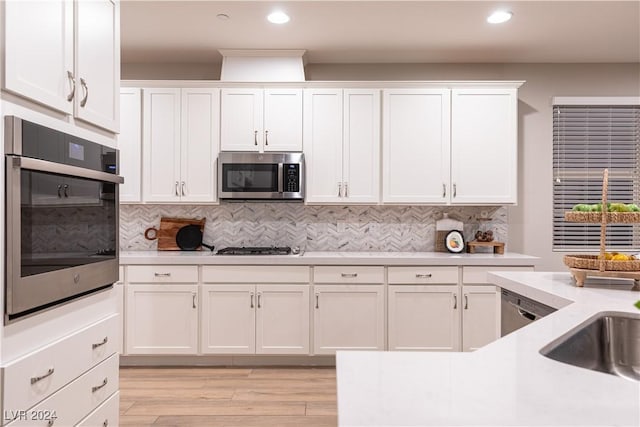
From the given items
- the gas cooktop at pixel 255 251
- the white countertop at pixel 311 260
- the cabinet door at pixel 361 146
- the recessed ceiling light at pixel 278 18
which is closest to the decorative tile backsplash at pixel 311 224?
the gas cooktop at pixel 255 251

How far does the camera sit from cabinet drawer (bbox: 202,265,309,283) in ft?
11.2

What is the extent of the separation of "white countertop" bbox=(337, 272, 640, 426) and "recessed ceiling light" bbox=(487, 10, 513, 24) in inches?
100

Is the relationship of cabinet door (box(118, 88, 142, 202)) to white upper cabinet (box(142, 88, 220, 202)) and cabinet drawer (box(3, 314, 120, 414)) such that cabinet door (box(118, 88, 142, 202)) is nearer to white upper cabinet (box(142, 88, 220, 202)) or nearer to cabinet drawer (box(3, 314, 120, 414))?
white upper cabinet (box(142, 88, 220, 202))

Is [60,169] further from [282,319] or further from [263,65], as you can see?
[263,65]

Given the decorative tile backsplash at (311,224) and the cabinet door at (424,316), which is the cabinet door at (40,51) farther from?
the cabinet door at (424,316)

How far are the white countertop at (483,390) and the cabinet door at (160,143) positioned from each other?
9.82ft

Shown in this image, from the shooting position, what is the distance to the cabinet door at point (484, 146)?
366cm

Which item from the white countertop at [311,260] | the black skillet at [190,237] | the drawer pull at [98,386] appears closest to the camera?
the drawer pull at [98,386]


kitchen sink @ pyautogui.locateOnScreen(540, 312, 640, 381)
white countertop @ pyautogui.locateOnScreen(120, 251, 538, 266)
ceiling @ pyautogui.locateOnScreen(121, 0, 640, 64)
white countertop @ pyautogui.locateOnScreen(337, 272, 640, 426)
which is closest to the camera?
white countertop @ pyautogui.locateOnScreen(337, 272, 640, 426)

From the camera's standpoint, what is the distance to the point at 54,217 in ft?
5.05

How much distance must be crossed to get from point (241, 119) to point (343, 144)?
86 centimetres

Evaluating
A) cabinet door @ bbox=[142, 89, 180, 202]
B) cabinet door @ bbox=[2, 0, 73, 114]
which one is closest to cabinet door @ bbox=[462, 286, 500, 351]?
cabinet door @ bbox=[142, 89, 180, 202]

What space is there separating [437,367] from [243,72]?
3245mm

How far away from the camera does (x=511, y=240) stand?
159 inches
